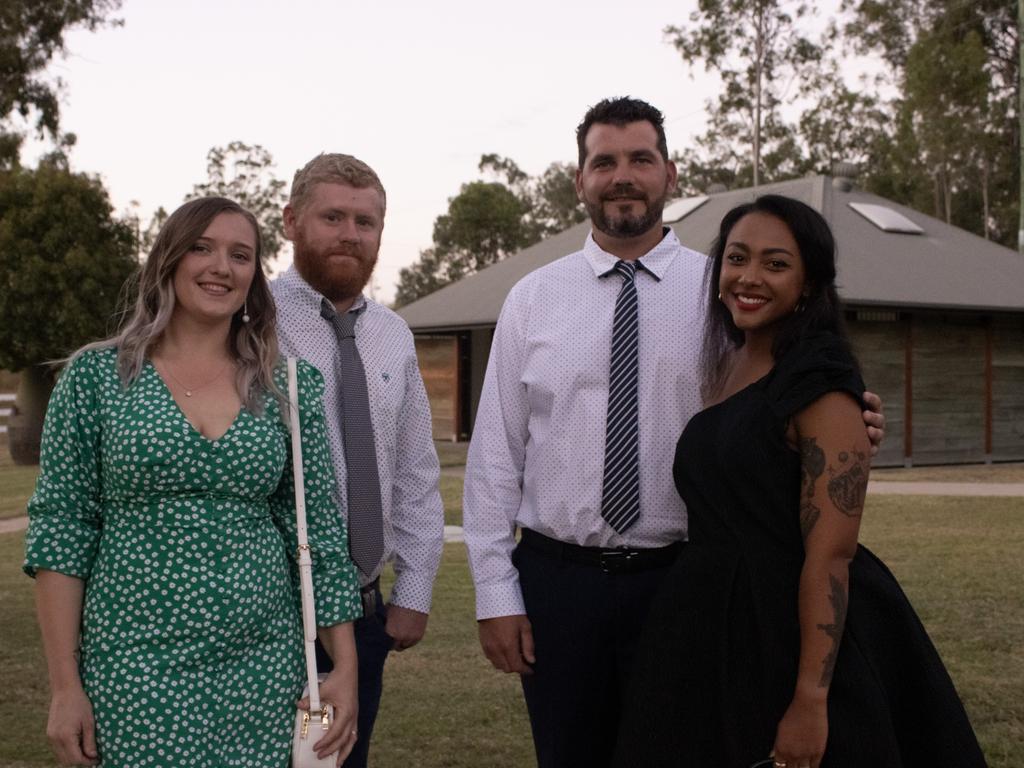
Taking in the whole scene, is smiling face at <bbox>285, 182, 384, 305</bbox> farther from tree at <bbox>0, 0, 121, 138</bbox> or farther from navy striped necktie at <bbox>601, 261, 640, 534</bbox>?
tree at <bbox>0, 0, 121, 138</bbox>

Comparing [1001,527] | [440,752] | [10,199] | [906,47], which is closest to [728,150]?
[906,47]

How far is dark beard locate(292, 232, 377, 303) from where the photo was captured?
3354 millimetres

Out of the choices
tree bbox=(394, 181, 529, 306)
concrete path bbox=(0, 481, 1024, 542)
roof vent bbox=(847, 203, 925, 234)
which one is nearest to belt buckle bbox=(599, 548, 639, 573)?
concrete path bbox=(0, 481, 1024, 542)

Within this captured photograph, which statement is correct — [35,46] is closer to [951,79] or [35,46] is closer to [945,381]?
[945,381]

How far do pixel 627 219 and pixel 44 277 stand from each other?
2417 centimetres

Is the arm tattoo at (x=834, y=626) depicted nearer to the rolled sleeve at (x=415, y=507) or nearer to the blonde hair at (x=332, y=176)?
the rolled sleeve at (x=415, y=507)

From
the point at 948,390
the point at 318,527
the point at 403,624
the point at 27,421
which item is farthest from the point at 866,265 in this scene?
the point at 27,421

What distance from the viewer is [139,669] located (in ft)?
7.78

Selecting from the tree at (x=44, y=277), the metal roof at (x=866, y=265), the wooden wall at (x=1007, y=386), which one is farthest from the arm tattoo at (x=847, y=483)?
the tree at (x=44, y=277)

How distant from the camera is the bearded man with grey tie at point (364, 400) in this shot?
325cm

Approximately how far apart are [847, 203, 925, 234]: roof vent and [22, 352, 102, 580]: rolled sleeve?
1952 cm

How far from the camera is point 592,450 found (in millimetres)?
3248

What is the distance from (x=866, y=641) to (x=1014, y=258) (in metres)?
20.4

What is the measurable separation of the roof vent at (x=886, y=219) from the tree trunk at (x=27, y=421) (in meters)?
16.8
